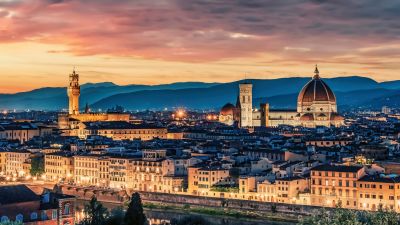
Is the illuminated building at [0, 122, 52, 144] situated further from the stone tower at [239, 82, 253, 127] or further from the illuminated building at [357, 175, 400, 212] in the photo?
the illuminated building at [357, 175, 400, 212]

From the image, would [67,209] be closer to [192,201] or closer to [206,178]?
[192,201]

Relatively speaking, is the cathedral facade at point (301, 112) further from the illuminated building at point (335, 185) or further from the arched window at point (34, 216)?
the arched window at point (34, 216)

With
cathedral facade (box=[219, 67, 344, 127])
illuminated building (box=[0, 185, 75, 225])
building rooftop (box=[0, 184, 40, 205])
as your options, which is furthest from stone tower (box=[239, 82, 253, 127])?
building rooftop (box=[0, 184, 40, 205])

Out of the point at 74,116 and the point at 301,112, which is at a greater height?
the point at 301,112

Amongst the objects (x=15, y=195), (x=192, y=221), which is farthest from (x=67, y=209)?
(x=192, y=221)

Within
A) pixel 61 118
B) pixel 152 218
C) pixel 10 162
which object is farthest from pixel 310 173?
pixel 61 118

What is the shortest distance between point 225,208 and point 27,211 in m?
15.9

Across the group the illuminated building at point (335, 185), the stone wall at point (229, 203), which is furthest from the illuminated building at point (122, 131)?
the illuminated building at point (335, 185)

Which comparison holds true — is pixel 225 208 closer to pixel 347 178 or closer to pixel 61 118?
pixel 347 178

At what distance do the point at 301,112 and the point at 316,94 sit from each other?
4.24 meters

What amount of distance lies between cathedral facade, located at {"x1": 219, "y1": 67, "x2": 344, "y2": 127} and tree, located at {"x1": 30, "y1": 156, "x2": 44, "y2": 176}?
5558cm

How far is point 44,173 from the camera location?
60.4 metres

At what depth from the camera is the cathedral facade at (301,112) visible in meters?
113

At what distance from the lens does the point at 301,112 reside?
11675 cm
